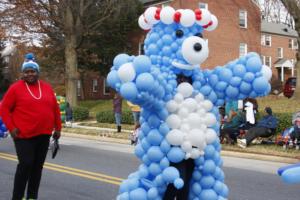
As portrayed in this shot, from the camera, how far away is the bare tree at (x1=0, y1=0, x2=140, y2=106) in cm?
2567

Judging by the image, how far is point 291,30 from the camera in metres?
52.2

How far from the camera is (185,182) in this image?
4121 mm

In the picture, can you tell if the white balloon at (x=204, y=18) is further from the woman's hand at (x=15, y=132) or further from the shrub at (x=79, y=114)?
the shrub at (x=79, y=114)

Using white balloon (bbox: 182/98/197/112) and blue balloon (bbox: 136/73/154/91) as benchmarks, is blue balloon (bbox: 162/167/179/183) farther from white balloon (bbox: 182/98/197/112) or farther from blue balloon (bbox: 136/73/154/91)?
blue balloon (bbox: 136/73/154/91)

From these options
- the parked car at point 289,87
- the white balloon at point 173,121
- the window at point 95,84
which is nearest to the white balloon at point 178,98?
the white balloon at point 173,121

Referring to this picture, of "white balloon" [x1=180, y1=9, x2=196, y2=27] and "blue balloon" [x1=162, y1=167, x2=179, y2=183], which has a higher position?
"white balloon" [x1=180, y1=9, x2=196, y2=27]

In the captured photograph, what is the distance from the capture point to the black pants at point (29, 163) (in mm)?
5410

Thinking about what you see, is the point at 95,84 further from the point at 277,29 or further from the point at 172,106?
the point at 172,106

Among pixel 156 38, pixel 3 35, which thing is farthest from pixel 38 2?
pixel 156 38

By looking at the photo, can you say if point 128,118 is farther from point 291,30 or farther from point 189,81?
point 291,30

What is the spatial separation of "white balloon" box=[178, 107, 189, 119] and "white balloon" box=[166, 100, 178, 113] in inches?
1.8

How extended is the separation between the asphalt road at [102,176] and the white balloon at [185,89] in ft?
10.6

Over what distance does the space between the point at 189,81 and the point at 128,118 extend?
17150 mm

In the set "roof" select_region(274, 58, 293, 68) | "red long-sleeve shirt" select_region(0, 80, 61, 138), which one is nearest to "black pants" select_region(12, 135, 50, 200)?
"red long-sleeve shirt" select_region(0, 80, 61, 138)
